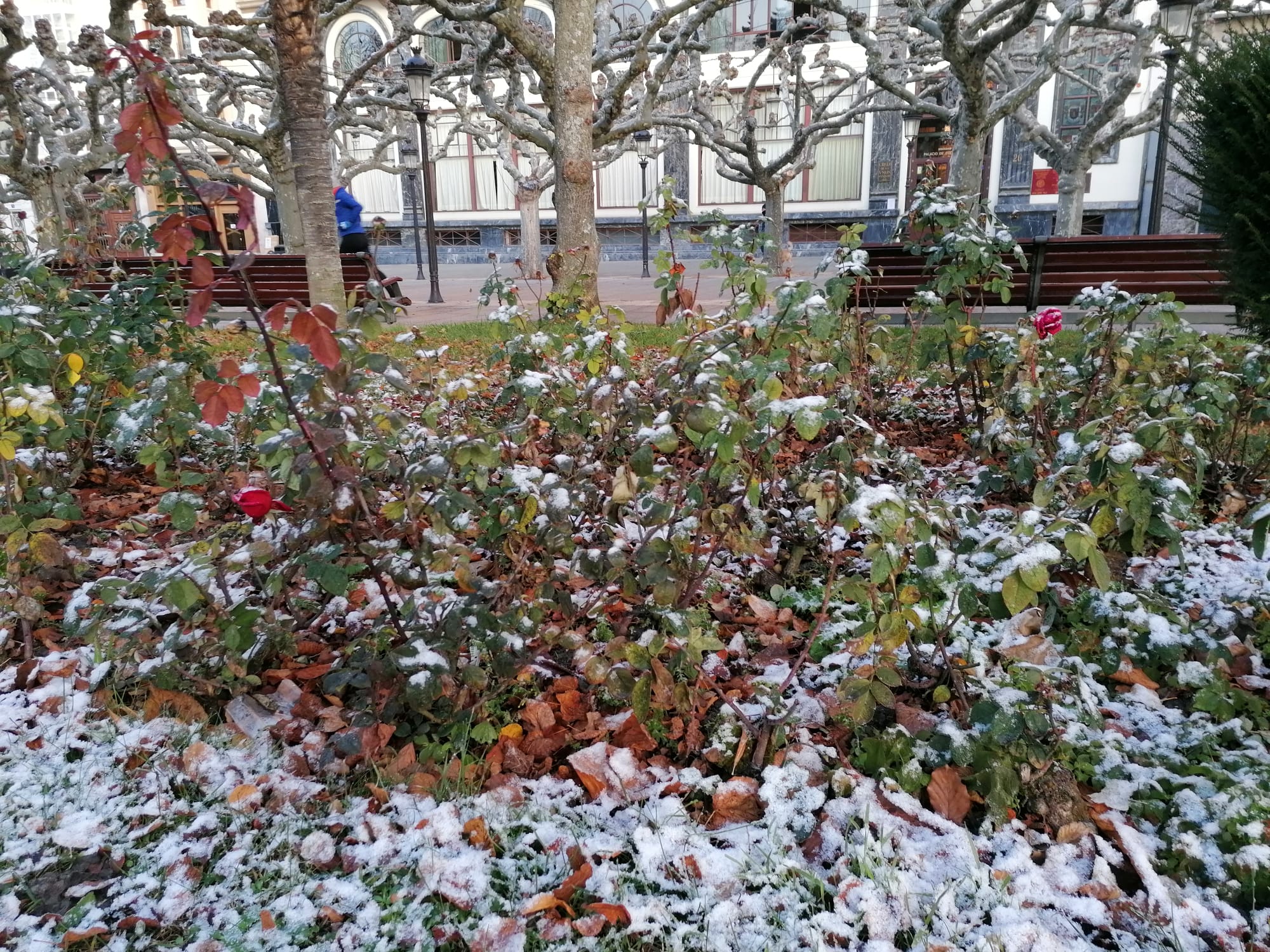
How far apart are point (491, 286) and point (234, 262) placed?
314cm

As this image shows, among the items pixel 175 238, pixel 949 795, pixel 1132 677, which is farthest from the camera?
pixel 1132 677

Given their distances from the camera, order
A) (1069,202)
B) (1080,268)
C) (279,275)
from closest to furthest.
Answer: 1. (1080,268)
2. (279,275)
3. (1069,202)

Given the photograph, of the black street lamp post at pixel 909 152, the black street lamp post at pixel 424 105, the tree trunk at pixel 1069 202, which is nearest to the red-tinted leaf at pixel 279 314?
the black street lamp post at pixel 424 105

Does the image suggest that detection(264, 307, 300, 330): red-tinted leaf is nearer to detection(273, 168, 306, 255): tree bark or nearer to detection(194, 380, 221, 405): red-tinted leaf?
detection(194, 380, 221, 405): red-tinted leaf

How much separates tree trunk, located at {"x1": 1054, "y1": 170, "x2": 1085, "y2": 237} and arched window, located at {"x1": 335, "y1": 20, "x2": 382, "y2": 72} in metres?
22.5

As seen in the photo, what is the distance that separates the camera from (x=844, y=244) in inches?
153

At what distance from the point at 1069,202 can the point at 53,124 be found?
21.0m

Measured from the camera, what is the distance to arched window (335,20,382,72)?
28.8m

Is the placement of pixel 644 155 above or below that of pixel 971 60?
above

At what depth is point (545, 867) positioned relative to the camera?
179 cm

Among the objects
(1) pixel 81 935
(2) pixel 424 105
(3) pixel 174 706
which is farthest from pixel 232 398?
(2) pixel 424 105

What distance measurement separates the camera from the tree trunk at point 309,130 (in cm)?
633

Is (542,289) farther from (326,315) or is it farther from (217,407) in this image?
(217,407)

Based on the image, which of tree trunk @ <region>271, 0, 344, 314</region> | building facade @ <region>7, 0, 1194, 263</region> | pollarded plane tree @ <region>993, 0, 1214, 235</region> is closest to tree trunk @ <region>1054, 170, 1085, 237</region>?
pollarded plane tree @ <region>993, 0, 1214, 235</region>
